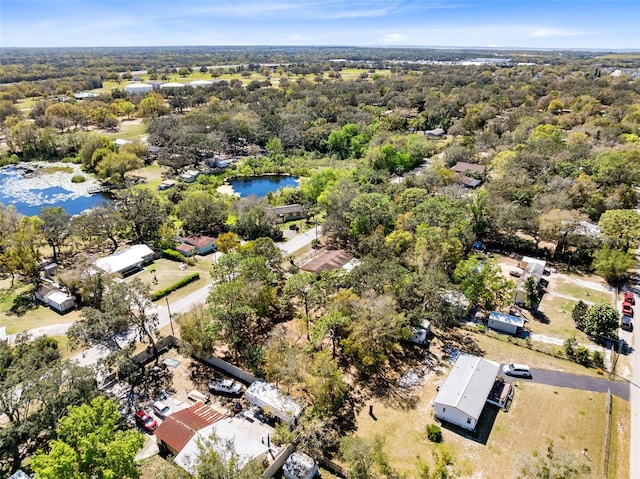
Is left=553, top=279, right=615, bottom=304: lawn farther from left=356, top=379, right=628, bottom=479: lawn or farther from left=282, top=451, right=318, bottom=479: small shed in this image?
left=282, top=451, right=318, bottom=479: small shed

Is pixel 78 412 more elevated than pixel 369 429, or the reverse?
pixel 78 412

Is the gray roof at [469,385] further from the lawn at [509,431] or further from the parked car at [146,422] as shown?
the parked car at [146,422]

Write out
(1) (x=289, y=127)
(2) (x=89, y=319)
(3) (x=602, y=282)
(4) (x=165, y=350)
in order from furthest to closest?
(1) (x=289, y=127) → (3) (x=602, y=282) → (4) (x=165, y=350) → (2) (x=89, y=319)

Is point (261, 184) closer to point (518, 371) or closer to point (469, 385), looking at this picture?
point (518, 371)

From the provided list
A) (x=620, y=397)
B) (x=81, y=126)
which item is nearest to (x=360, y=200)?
(x=620, y=397)

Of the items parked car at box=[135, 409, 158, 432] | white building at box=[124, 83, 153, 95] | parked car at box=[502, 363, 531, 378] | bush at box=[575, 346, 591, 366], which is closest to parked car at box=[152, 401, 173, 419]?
parked car at box=[135, 409, 158, 432]

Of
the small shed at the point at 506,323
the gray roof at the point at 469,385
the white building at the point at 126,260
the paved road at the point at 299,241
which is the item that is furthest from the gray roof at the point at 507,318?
the white building at the point at 126,260

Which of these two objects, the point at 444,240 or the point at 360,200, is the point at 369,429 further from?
the point at 360,200
